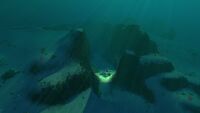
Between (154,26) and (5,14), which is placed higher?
(5,14)

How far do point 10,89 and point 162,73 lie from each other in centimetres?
1918

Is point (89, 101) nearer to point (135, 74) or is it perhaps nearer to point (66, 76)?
point (66, 76)

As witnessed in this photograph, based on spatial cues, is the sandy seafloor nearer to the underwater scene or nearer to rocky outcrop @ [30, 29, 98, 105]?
the underwater scene

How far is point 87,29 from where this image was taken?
219 ft

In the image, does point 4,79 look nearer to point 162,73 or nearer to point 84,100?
point 84,100

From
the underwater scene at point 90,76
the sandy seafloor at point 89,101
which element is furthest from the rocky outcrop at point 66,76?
the sandy seafloor at point 89,101

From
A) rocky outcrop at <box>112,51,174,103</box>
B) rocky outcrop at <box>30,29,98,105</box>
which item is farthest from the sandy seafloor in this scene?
rocky outcrop at <box>30,29,98,105</box>

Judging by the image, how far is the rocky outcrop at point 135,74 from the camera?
35.0 meters

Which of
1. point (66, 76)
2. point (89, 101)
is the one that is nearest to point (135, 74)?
point (89, 101)

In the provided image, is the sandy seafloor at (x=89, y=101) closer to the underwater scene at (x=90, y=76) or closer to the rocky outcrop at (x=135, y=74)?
the underwater scene at (x=90, y=76)

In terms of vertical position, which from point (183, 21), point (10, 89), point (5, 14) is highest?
point (10, 89)

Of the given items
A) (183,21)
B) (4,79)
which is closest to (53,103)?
(4,79)

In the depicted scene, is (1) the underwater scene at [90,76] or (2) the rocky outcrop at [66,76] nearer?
(2) the rocky outcrop at [66,76]

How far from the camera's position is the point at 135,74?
117ft
